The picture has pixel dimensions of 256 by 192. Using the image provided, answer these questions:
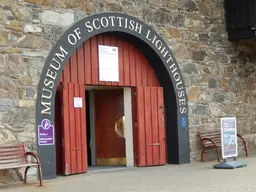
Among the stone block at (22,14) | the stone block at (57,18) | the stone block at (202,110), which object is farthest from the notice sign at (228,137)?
the stone block at (22,14)

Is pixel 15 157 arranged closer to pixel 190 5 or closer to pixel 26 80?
pixel 26 80

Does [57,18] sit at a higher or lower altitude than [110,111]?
higher

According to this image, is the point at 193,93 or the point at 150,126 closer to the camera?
the point at 150,126

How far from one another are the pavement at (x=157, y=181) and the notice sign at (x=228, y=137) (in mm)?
446

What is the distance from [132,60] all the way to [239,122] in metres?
3.79

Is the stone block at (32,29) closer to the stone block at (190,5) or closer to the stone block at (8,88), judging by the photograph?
the stone block at (8,88)

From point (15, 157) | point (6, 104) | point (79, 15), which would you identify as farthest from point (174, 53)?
point (15, 157)

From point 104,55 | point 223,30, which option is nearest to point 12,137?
point 104,55

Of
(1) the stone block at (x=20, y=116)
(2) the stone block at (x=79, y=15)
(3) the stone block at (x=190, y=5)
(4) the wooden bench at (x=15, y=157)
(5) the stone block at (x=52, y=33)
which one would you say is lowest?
(4) the wooden bench at (x=15, y=157)

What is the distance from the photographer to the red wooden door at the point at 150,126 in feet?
35.0

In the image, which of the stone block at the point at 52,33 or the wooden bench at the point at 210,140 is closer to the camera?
the stone block at the point at 52,33

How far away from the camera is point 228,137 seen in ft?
33.3

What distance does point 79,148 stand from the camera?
376 inches

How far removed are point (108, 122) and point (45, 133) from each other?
2.73 m
